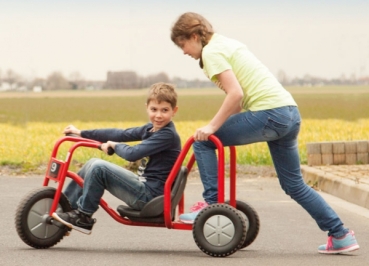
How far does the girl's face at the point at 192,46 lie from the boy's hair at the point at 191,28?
2 centimetres

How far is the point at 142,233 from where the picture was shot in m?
7.77

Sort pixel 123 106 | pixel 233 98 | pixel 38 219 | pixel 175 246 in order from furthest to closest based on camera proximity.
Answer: pixel 123 106
pixel 175 246
pixel 38 219
pixel 233 98

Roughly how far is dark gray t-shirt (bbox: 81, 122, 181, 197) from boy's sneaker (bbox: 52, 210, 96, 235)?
477 mm

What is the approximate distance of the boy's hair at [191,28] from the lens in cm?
643

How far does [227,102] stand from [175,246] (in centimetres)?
136

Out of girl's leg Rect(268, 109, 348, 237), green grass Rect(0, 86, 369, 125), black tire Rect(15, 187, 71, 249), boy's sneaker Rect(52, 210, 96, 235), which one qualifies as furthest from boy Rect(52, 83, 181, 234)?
green grass Rect(0, 86, 369, 125)

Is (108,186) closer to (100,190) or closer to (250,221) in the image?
(100,190)

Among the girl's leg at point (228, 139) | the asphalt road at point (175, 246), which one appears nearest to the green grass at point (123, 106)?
the asphalt road at point (175, 246)

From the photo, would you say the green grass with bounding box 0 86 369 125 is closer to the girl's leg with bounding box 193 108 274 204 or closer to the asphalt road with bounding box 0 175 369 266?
the asphalt road with bounding box 0 175 369 266

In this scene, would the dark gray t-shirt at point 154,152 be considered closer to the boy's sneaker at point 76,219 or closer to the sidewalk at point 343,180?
the boy's sneaker at point 76,219

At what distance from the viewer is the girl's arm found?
6285mm

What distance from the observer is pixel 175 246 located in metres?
7.11

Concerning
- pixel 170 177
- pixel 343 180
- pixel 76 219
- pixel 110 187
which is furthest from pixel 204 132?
pixel 343 180

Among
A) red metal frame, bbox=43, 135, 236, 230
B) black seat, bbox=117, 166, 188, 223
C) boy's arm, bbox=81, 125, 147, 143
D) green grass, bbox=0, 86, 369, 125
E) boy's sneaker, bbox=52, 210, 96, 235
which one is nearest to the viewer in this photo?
red metal frame, bbox=43, 135, 236, 230
